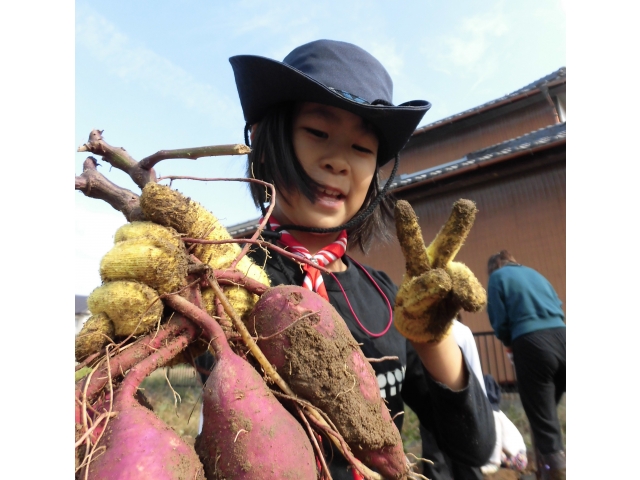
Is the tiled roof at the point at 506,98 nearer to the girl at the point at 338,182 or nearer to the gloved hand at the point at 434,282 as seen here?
the girl at the point at 338,182

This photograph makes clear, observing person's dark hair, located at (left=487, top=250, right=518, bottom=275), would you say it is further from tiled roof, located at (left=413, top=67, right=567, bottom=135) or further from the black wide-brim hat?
tiled roof, located at (left=413, top=67, right=567, bottom=135)

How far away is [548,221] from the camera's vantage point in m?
6.48

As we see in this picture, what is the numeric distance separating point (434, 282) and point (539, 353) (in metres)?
2.69

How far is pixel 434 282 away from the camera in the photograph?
1.08m

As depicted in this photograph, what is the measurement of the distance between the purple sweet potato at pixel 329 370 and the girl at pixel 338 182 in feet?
1.05

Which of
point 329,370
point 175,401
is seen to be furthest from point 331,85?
point 175,401

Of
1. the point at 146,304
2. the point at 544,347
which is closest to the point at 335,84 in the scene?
the point at 146,304

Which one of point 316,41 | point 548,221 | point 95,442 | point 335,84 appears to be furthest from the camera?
point 548,221

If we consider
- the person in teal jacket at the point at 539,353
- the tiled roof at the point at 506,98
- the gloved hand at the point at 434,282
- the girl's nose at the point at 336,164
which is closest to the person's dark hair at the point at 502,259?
the person in teal jacket at the point at 539,353

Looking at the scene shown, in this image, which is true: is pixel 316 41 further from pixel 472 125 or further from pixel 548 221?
pixel 472 125

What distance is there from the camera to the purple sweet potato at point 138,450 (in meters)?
0.60

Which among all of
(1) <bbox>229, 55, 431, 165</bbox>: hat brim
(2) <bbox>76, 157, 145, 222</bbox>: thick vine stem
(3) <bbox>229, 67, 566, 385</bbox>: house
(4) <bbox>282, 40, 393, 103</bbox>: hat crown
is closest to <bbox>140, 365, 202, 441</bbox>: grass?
(2) <bbox>76, 157, 145, 222</bbox>: thick vine stem

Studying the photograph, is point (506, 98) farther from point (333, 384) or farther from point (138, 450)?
point (138, 450)
